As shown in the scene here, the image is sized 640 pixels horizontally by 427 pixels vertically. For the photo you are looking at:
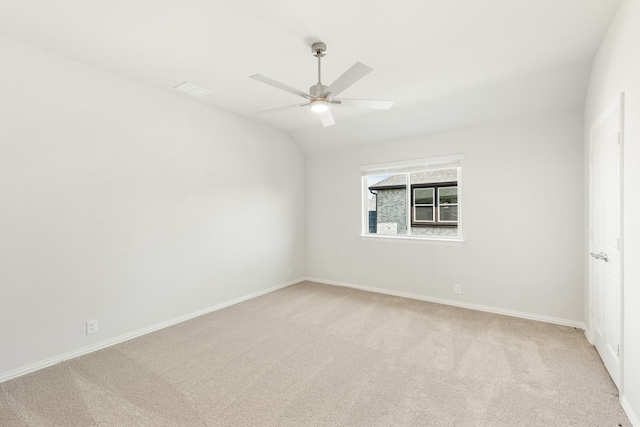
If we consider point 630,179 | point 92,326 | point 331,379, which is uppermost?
point 630,179

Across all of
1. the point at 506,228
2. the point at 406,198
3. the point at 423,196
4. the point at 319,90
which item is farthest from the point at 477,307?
the point at 319,90

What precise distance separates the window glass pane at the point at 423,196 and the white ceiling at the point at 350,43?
5.72 feet

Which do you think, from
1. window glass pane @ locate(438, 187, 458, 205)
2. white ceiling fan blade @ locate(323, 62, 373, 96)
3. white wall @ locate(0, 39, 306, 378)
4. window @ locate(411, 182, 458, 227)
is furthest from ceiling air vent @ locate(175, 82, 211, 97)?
window glass pane @ locate(438, 187, 458, 205)

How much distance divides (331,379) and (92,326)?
7.61ft

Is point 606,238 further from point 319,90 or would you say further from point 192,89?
point 192,89

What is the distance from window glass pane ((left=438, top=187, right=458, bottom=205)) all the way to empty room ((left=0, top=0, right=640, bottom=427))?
10cm

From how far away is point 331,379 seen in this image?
2289 mm

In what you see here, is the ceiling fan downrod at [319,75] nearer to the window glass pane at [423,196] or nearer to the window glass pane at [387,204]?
the window glass pane at [387,204]

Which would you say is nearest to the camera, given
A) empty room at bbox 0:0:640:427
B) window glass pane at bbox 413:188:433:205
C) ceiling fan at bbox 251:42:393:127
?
empty room at bbox 0:0:640:427

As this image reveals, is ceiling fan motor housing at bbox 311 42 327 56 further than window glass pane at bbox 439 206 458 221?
No

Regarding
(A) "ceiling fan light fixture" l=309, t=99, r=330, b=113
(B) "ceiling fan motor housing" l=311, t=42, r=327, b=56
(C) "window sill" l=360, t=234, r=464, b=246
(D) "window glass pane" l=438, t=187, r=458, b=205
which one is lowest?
(C) "window sill" l=360, t=234, r=464, b=246

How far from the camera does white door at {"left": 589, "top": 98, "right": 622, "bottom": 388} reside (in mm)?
2133

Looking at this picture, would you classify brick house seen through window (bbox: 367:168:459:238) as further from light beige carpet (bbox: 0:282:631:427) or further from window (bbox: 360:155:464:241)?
light beige carpet (bbox: 0:282:631:427)

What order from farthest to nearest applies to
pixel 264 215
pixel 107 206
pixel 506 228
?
pixel 264 215 → pixel 506 228 → pixel 107 206
